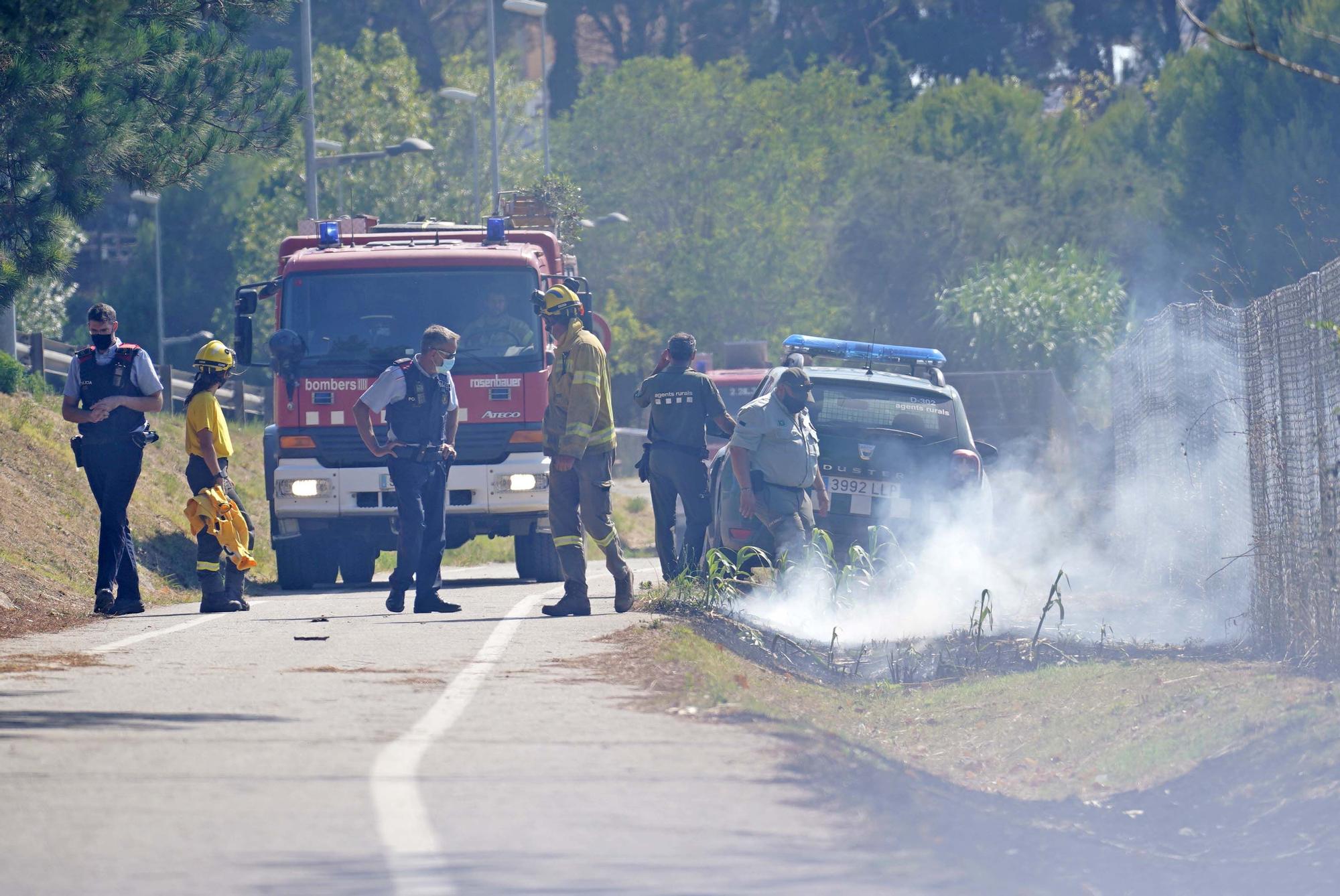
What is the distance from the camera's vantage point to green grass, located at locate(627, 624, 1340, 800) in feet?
26.7

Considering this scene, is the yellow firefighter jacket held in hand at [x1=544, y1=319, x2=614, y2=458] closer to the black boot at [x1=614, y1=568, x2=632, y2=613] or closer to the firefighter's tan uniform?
the firefighter's tan uniform

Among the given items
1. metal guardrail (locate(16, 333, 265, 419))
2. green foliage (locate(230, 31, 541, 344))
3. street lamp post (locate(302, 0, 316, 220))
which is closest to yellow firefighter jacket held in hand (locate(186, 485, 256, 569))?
metal guardrail (locate(16, 333, 265, 419))

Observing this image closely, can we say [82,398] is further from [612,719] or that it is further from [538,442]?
[612,719]

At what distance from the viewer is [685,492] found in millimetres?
12500

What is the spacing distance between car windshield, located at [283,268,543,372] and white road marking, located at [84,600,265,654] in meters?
3.22

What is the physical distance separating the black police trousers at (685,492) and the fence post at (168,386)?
1649cm

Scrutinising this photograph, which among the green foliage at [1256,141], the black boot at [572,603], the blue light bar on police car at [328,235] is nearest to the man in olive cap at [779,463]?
the black boot at [572,603]

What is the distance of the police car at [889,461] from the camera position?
1298 centimetres

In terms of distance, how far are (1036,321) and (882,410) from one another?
2491cm

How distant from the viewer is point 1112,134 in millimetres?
53906

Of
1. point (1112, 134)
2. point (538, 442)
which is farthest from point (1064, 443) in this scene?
point (1112, 134)

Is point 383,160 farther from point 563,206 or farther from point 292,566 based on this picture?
point 292,566

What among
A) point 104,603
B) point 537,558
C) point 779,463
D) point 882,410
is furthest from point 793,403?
point 537,558

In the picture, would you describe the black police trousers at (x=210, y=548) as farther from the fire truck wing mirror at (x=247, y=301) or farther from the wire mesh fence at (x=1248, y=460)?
the wire mesh fence at (x=1248, y=460)
